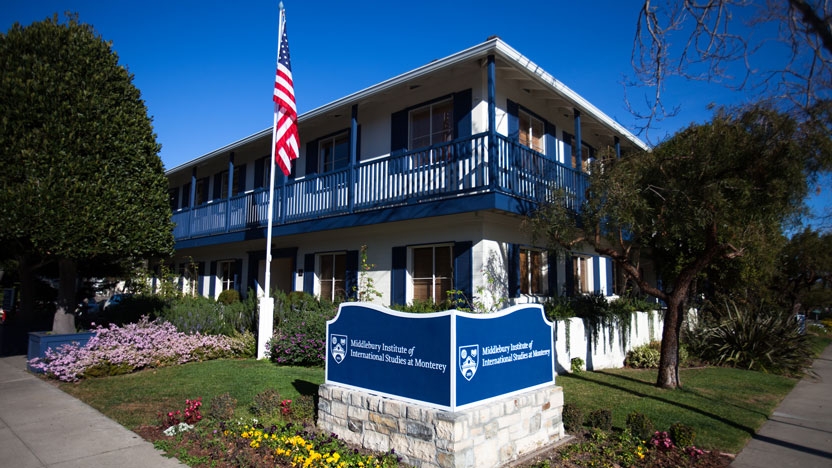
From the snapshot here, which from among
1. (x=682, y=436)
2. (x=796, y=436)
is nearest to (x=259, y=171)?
(x=682, y=436)

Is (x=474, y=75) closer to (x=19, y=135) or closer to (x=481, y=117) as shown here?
(x=481, y=117)

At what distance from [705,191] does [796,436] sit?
370 centimetres

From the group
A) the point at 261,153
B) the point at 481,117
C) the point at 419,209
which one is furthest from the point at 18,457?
the point at 261,153

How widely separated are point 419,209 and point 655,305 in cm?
839

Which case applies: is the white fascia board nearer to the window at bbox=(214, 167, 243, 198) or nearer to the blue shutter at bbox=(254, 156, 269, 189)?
the blue shutter at bbox=(254, 156, 269, 189)

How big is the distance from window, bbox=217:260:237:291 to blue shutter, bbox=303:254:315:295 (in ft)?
17.3

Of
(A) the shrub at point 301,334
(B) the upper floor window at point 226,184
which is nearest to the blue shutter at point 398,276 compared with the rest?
(A) the shrub at point 301,334

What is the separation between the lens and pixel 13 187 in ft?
28.7

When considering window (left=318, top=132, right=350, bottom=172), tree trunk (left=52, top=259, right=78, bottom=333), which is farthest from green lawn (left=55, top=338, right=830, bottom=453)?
window (left=318, top=132, right=350, bottom=172)

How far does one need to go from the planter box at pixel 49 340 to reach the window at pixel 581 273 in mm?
11707

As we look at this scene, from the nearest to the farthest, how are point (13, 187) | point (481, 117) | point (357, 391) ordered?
point (357, 391) → point (13, 187) → point (481, 117)

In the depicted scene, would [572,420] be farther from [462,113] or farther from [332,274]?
[332,274]

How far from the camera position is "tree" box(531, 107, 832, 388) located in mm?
7730

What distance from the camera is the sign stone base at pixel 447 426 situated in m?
4.66
